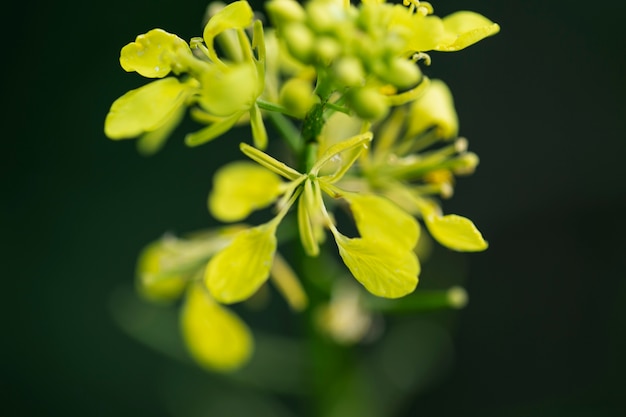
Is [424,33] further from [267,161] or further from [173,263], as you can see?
[173,263]

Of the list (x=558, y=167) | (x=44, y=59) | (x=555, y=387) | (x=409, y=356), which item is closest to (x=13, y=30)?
(x=44, y=59)

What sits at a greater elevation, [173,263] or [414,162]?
[414,162]

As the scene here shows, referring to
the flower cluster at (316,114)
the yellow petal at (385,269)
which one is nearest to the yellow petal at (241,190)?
the flower cluster at (316,114)

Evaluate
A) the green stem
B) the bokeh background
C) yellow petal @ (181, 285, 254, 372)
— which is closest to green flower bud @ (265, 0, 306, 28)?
the green stem

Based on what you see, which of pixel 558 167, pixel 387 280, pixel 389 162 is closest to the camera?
pixel 387 280

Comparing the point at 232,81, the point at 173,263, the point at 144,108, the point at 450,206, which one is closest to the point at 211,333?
the point at 173,263

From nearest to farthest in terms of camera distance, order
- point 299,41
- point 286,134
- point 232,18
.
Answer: point 299,41 < point 232,18 < point 286,134

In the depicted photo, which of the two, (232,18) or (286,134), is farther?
(286,134)

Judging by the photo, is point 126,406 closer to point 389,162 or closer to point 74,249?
point 74,249
